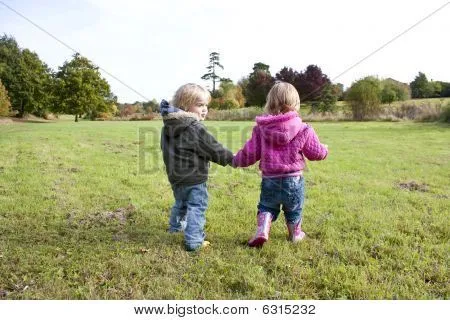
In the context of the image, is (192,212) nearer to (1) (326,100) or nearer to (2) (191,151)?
(2) (191,151)

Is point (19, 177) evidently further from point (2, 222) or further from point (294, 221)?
point (294, 221)

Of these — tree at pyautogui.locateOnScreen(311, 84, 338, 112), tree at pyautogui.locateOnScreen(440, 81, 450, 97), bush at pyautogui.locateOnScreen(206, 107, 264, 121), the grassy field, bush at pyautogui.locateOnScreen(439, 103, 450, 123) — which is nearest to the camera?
the grassy field

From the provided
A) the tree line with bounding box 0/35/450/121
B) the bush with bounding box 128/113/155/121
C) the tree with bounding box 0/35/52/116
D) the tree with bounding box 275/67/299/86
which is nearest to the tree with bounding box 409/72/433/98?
the tree line with bounding box 0/35/450/121

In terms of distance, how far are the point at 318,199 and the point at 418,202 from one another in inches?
59.3

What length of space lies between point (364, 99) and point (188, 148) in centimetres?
3566

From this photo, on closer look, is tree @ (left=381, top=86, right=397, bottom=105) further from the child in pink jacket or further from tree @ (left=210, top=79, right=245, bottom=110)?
the child in pink jacket

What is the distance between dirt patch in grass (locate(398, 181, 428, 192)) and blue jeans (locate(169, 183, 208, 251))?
4401 mm

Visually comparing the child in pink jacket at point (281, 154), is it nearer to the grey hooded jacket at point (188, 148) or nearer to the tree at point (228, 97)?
the grey hooded jacket at point (188, 148)

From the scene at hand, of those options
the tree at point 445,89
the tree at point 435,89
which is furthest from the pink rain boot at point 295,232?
the tree at point 435,89

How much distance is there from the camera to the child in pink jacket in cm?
409

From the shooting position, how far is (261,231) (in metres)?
4.14

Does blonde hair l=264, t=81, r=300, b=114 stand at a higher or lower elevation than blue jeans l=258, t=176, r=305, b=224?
higher

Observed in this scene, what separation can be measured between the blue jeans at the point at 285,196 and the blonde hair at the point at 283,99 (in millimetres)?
777

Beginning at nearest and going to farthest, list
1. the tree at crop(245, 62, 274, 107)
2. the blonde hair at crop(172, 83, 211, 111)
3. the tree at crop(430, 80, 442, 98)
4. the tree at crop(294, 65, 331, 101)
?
the blonde hair at crop(172, 83, 211, 111), the tree at crop(294, 65, 331, 101), the tree at crop(245, 62, 274, 107), the tree at crop(430, 80, 442, 98)
